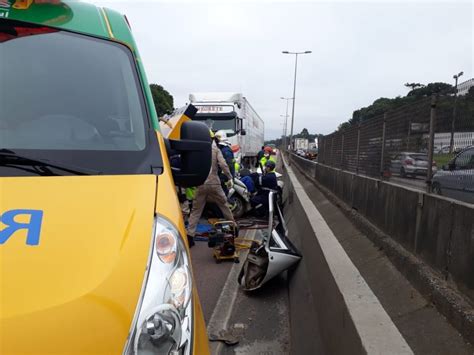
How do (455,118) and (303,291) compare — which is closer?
(455,118)

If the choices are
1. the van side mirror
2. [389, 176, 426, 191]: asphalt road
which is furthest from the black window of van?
the van side mirror

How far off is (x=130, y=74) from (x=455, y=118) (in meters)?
2.95

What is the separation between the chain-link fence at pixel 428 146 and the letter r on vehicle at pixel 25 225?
Result: 3.06 m

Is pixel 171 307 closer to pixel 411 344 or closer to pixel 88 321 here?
pixel 88 321

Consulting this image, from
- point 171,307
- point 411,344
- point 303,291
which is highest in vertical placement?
point 171,307

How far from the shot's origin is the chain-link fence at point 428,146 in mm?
3695

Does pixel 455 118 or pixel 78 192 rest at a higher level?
pixel 455 118

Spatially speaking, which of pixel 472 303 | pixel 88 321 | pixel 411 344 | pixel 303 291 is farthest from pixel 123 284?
pixel 303 291

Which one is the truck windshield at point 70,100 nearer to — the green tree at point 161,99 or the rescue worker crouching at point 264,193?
the rescue worker crouching at point 264,193

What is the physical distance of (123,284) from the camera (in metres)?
1.68

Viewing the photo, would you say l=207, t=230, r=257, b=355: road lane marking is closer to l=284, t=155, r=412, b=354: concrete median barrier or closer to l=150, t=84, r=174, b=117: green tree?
l=284, t=155, r=412, b=354: concrete median barrier

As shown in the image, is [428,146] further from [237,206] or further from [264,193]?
[237,206]

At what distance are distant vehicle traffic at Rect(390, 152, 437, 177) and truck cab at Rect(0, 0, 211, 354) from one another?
111 inches

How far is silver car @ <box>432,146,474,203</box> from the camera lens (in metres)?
3.48
